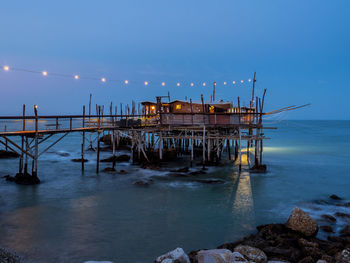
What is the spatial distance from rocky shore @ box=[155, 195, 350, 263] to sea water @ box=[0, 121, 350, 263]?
145 centimetres

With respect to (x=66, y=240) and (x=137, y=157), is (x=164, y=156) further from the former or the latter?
(x=66, y=240)

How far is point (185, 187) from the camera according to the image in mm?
18531

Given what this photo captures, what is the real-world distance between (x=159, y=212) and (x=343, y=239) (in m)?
7.71

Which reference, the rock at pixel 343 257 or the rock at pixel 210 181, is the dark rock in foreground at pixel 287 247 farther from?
the rock at pixel 210 181

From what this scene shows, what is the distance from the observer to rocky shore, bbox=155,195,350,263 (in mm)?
7516

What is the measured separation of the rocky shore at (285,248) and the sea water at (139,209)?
1447 mm

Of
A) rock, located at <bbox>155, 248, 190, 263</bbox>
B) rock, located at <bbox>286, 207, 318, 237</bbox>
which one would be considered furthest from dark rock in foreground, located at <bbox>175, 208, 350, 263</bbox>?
rock, located at <bbox>155, 248, 190, 263</bbox>

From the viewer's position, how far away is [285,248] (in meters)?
9.19

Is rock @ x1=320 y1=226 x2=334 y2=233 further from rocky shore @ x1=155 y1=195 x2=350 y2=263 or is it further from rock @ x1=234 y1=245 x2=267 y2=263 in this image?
rock @ x1=234 y1=245 x2=267 y2=263

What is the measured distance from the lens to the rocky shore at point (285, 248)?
7.52 meters

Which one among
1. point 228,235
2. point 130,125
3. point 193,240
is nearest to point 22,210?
point 193,240

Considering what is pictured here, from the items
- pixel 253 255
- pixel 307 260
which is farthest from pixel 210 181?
pixel 307 260

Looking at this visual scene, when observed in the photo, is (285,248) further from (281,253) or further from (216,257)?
(216,257)

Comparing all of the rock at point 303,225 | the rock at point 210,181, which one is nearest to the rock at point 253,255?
the rock at point 303,225
